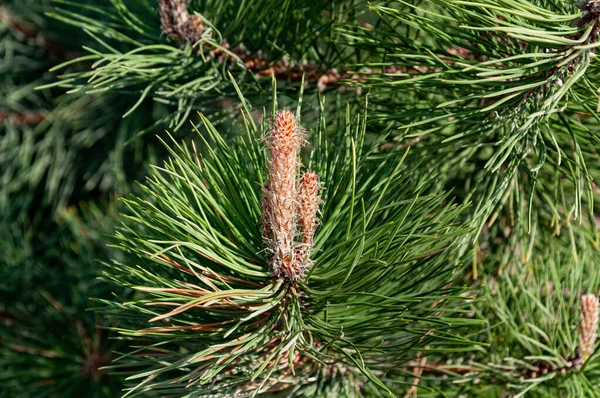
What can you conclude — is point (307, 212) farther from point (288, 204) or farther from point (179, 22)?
point (179, 22)

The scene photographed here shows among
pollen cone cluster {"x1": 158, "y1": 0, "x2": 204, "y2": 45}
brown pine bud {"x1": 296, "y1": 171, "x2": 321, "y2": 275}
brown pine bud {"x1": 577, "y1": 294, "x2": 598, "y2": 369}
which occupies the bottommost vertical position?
brown pine bud {"x1": 577, "y1": 294, "x2": 598, "y2": 369}

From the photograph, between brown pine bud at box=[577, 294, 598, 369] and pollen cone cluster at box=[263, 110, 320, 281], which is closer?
pollen cone cluster at box=[263, 110, 320, 281]

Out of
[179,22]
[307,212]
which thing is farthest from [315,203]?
[179,22]

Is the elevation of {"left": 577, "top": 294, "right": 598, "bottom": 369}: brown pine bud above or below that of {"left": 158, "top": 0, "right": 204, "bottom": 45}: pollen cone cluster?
below

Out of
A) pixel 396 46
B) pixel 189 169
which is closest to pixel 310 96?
pixel 396 46

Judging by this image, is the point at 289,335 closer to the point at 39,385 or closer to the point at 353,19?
the point at 353,19

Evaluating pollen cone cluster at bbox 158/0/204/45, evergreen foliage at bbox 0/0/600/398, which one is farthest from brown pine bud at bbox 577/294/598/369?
pollen cone cluster at bbox 158/0/204/45

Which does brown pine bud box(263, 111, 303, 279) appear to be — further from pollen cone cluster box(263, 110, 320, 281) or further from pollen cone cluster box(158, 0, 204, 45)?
pollen cone cluster box(158, 0, 204, 45)

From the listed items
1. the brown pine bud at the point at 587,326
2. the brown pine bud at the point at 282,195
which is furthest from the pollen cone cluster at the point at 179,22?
the brown pine bud at the point at 587,326

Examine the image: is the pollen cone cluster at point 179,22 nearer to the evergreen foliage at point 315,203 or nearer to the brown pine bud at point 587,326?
the evergreen foliage at point 315,203
